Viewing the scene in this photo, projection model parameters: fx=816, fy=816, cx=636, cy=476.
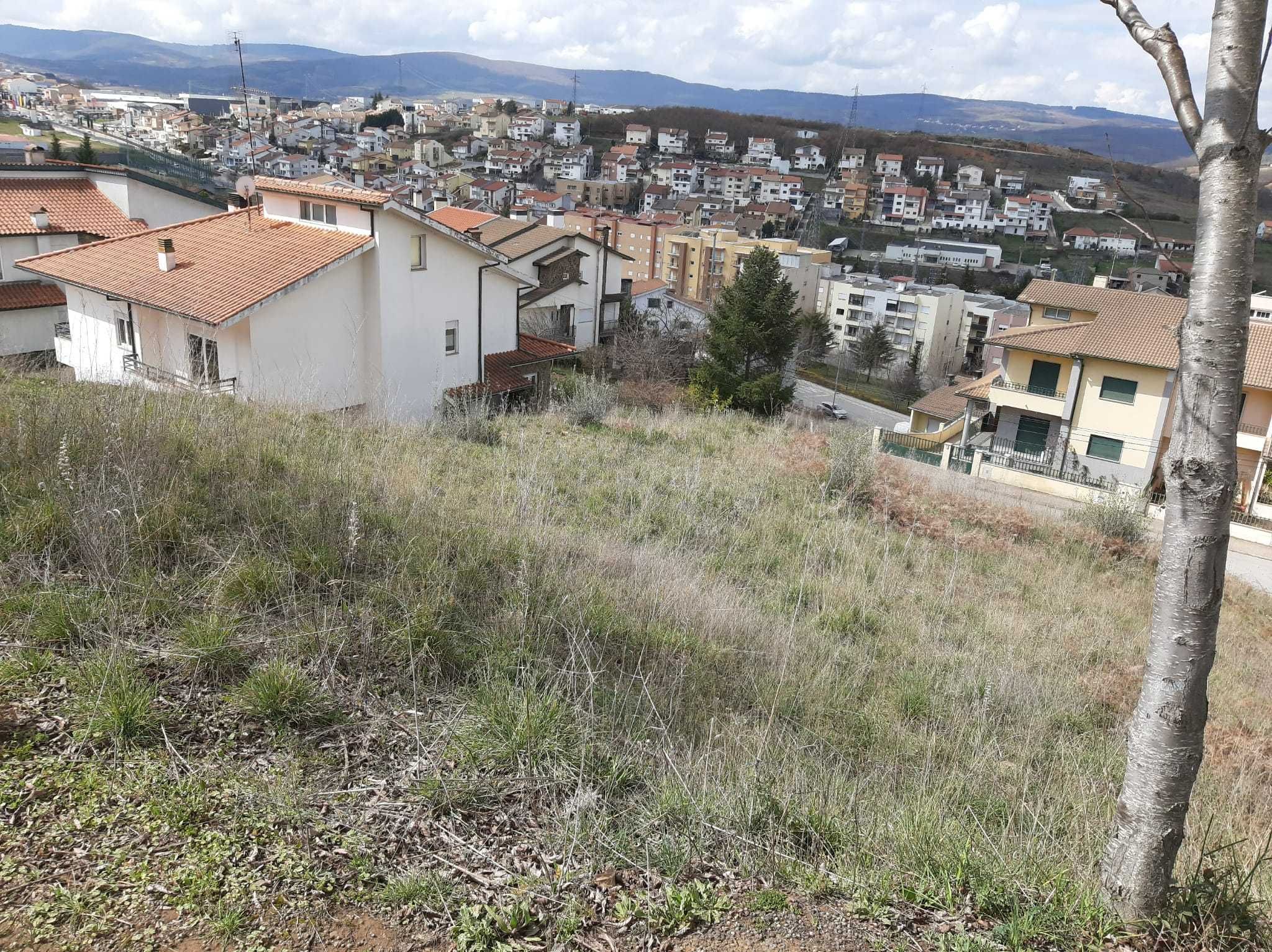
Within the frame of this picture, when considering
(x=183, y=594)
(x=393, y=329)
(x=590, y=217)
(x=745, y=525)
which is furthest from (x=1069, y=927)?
(x=590, y=217)

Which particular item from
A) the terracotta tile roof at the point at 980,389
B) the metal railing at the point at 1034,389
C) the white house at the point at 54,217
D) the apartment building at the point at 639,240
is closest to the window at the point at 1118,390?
the metal railing at the point at 1034,389

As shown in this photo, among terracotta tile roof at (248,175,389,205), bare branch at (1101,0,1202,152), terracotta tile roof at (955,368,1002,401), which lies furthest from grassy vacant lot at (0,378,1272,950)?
terracotta tile roof at (955,368,1002,401)

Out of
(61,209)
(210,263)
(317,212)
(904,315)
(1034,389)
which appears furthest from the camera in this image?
(904,315)

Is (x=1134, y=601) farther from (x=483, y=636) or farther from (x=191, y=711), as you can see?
(x=191, y=711)

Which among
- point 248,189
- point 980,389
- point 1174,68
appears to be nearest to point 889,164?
point 980,389

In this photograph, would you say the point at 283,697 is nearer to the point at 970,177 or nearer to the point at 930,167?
the point at 970,177

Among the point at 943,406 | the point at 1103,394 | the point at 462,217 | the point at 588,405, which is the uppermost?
the point at 462,217

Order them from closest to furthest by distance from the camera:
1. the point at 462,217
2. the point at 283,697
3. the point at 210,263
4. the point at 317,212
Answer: the point at 283,697
the point at 210,263
the point at 317,212
the point at 462,217

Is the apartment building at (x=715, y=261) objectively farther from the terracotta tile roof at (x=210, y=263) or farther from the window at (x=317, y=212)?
the terracotta tile roof at (x=210, y=263)

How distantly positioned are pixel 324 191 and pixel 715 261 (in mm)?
63318

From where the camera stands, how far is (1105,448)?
25.0 meters

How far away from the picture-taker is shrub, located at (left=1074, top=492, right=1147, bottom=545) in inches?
495

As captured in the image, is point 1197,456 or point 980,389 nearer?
point 1197,456

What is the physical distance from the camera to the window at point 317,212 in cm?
1662
